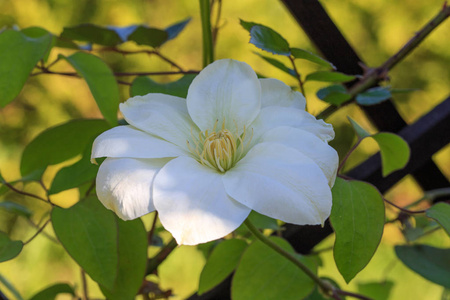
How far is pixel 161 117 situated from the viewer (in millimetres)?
281

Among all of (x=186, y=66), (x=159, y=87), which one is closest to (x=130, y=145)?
(x=159, y=87)

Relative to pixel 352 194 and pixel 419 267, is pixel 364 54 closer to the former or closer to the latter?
pixel 419 267

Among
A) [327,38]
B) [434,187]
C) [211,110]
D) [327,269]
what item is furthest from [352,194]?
[327,269]

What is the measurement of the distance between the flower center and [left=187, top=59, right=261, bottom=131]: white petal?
0.4 inches

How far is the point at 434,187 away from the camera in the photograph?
0.59m

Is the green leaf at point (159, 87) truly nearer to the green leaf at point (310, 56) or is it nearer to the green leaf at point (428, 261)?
the green leaf at point (310, 56)

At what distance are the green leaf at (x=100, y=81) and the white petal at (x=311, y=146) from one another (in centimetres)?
12

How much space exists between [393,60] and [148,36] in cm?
23

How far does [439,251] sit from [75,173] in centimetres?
34

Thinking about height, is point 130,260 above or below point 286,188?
below

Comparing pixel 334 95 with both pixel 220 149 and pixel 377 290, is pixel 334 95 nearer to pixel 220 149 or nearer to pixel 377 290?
pixel 220 149

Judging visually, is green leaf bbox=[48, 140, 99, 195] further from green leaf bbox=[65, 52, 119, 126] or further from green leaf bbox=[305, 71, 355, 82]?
green leaf bbox=[305, 71, 355, 82]

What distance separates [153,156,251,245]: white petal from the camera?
0.22m

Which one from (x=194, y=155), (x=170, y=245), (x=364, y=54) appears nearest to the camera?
(x=194, y=155)
